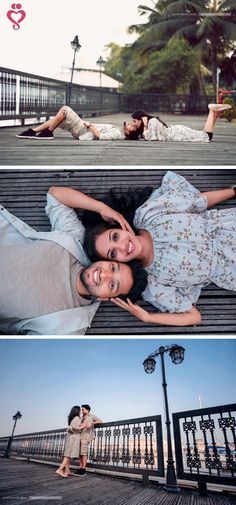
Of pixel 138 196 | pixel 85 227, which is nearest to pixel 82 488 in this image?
pixel 85 227

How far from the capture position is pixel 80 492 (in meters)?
1.11

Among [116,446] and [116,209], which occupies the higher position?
[116,209]

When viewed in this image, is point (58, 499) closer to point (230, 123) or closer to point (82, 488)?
point (82, 488)

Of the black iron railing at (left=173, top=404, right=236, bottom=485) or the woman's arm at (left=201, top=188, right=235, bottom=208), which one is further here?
the woman's arm at (left=201, top=188, right=235, bottom=208)

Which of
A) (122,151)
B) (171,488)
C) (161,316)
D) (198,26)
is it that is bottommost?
(171,488)

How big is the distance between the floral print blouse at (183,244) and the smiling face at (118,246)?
0.28 feet

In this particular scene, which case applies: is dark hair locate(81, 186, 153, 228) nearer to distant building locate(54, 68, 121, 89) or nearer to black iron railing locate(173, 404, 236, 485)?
distant building locate(54, 68, 121, 89)

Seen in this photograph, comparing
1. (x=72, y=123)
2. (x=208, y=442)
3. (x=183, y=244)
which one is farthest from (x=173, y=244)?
(x=208, y=442)

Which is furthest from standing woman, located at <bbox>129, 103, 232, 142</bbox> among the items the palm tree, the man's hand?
the man's hand

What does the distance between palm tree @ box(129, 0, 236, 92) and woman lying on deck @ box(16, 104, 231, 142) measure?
0.12m

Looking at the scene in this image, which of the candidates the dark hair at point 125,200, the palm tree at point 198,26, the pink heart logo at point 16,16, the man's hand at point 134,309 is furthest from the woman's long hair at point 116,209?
the pink heart logo at point 16,16

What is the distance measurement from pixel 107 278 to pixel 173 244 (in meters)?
0.20

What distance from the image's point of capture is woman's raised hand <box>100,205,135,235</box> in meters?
1.18

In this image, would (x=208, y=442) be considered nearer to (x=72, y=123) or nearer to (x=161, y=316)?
(x=161, y=316)
